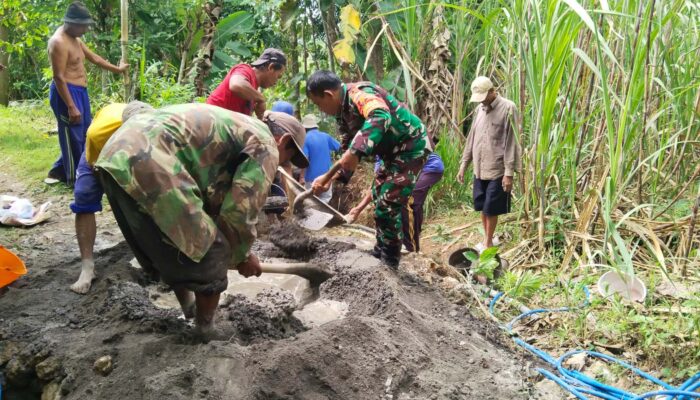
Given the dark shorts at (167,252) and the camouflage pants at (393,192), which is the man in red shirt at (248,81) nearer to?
the camouflage pants at (393,192)

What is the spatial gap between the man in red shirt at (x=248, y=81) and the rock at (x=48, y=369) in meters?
2.73

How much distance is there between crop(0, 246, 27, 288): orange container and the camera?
3275 mm

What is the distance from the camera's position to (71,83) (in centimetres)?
517

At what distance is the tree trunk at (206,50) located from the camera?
8.23 metres

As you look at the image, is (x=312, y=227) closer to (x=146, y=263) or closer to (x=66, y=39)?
(x=146, y=263)

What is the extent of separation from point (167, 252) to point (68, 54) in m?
3.30

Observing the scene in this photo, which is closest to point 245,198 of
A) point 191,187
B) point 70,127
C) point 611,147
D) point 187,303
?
point 191,187

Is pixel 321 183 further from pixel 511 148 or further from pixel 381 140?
pixel 511 148

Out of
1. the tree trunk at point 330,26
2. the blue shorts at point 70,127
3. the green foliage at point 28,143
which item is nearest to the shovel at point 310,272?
the blue shorts at point 70,127

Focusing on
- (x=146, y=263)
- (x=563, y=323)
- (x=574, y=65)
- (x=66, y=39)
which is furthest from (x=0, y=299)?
(x=574, y=65)

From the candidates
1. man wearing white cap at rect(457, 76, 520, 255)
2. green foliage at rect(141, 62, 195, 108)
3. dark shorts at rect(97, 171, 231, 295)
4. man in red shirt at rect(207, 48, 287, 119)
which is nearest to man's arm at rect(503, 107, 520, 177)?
man wearing white cap at rect(457, 76, 520, 255)

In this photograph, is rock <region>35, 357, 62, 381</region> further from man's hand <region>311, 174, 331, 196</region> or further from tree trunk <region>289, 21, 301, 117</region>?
tree trunk <region>289, 21, 301, 117</region>

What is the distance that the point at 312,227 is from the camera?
473 cm

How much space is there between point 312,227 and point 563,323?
6.62ft
